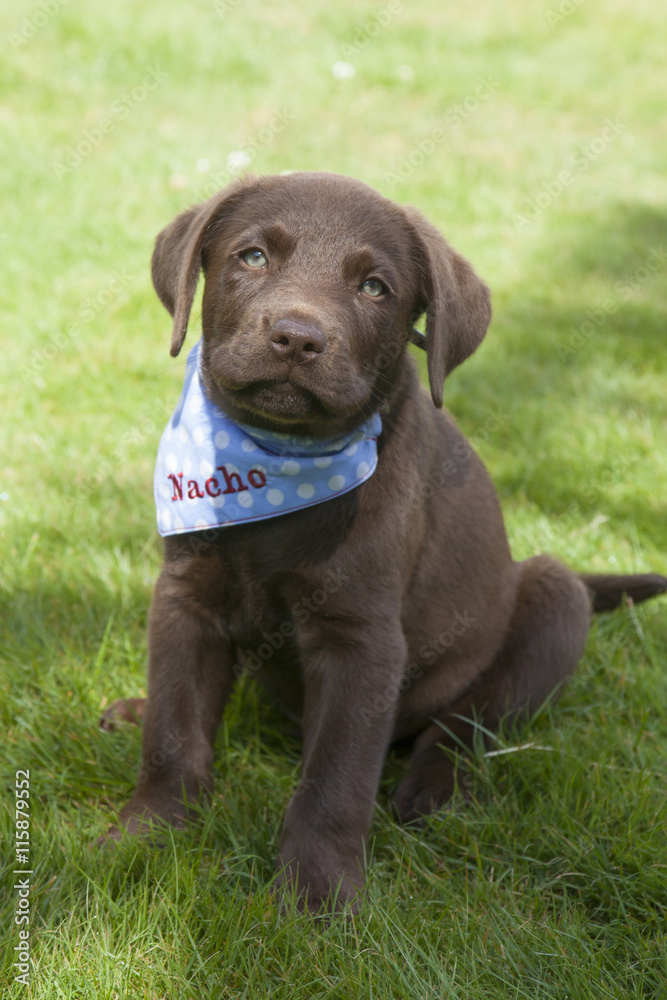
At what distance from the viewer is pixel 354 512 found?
2332 mm

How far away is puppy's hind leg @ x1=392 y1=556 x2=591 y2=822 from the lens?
271 cm

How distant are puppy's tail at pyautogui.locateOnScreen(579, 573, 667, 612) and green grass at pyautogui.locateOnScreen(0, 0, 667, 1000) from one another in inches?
3.7

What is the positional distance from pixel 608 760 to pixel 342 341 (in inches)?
52.4

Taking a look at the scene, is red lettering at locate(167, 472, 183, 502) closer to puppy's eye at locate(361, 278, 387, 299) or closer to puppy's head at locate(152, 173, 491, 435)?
puppy's head at locate(152, 173, 491, 435)

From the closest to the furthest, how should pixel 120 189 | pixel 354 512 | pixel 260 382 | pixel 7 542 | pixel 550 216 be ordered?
pixel 260 382 → pixel 354 512 → pixel 7 542 → pixel 120 189 → pixel 550 216

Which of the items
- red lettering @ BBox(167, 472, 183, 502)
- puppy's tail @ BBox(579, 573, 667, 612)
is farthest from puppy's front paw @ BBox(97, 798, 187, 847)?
puppy's tail @ BBox(579, 573, 667, 612)

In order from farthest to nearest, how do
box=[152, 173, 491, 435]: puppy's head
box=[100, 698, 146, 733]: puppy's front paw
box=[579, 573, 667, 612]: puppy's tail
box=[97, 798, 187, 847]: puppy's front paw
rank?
1. box=[579, 573, 667, 612]: puppy's tail
2. box=[100, 698, 146, 733]: puppy's front paw
3. box=[97, 798, 187, 847]: puppy's front paw
4. box=[152, 173, 491, 435]: puppy's head

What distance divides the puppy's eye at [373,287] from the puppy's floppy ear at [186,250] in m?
0.38

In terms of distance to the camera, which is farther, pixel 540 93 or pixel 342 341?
pixel 540 93

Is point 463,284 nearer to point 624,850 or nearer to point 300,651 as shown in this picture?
point 300,651

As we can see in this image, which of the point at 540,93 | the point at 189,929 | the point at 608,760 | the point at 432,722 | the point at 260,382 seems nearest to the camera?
the point at 189,929

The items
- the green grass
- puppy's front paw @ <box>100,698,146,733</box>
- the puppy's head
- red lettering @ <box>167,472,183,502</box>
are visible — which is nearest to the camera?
the green grass

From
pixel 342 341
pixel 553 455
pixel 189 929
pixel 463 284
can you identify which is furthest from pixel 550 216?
pixel 189 929

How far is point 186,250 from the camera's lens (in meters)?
2.37
